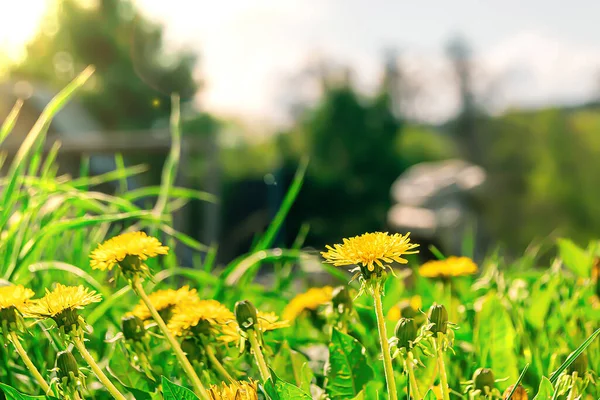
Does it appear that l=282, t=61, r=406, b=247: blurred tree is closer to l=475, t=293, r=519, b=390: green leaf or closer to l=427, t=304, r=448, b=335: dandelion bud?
l=475, t=293, r=519, b=390: green leaf

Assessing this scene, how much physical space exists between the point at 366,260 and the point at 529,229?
36.6 feet

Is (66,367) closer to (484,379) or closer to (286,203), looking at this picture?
(484,379)

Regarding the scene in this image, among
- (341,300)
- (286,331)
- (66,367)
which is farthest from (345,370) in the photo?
(286,331)

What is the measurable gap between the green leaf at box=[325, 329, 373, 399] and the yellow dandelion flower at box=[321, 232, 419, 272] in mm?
105

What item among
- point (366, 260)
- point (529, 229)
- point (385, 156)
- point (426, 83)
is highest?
point (366, 260)

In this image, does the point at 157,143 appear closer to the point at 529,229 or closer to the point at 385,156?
the point at 385,156

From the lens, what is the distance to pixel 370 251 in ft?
1.14

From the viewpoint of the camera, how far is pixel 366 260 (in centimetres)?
35

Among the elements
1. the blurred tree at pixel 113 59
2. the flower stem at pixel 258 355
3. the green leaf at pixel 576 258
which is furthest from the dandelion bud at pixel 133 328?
the blurred tree at pixel 113 59

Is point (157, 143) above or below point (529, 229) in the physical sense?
above

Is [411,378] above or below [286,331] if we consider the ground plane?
above

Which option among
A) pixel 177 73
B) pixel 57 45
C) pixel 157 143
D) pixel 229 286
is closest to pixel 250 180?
pixel 157 143

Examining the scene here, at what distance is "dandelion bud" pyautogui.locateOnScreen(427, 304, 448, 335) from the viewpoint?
0.36 meters

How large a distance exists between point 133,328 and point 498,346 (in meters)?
0.28
